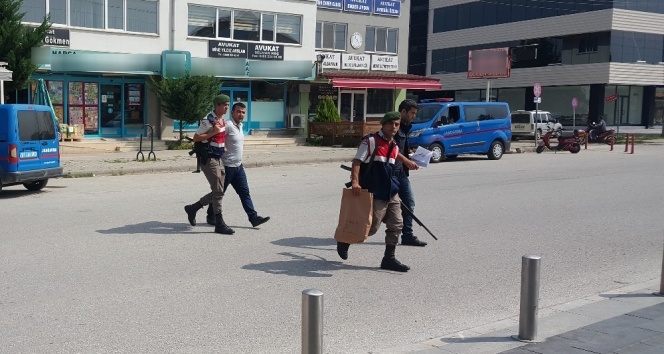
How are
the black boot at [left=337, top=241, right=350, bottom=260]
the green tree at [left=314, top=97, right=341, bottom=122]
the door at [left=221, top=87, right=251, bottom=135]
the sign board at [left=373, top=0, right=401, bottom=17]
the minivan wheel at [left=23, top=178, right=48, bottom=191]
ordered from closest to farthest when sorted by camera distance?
the black boot at [left=337, top=241, right=350, bottom=260]
the minivan wheel at [left=23, top=178, right=48, bottom=191]
the door at [left=221, top=87, right=251, bottom=135]
the green tree at [left=314, top=97, right=341, bottom=122]
the sign board at [left=373, top=0, right=401, bottom=17]

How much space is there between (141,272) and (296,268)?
1.63 metres

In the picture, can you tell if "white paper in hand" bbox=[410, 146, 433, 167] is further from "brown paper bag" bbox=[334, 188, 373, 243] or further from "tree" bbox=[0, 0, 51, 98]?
"tree" bbox=[0, 0, 51, 98]

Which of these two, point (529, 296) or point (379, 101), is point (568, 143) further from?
point (529, 296)

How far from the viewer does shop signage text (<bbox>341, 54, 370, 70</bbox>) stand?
32438mm

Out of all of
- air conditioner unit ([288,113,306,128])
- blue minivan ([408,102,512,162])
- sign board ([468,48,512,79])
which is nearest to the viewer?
blue minivan ([408,102,512,162])

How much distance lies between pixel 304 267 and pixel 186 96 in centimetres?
1724

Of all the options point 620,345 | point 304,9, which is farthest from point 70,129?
point 620,345

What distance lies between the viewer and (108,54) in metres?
24.1

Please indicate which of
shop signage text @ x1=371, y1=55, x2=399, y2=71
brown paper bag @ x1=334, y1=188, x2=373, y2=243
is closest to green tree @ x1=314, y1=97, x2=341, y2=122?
shop signage text @ x1=371, y1=55, x2=399, y2=71

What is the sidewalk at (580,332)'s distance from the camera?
509cm

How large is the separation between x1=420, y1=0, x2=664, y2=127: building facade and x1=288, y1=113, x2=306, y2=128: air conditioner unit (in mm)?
20226

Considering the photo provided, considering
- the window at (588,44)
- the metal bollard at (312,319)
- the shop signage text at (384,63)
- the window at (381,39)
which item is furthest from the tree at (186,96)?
the window at (588,44)

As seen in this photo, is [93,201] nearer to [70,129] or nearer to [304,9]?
[70,129]

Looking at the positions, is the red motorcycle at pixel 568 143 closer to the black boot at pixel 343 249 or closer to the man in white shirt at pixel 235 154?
the man in white shirt at pixel 235 154
